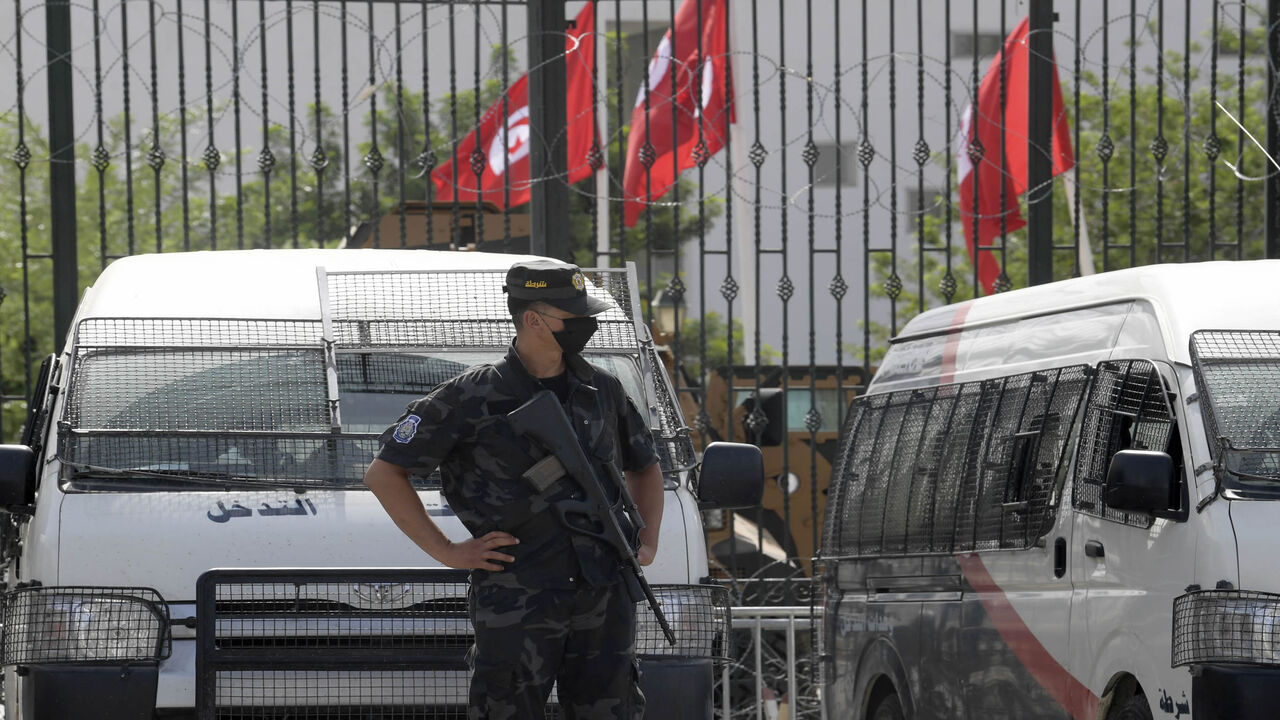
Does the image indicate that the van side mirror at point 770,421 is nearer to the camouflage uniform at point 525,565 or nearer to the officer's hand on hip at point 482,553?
the camouflage uniform at point 525,565

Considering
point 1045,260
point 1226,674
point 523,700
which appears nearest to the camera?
point 523,700

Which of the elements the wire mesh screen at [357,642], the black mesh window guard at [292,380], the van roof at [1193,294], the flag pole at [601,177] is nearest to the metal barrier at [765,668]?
the flag pole at [601,177]

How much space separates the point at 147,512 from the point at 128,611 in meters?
0.42

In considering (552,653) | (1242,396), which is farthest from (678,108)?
(552,653)

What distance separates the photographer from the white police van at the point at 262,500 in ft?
18.2

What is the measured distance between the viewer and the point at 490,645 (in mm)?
4816

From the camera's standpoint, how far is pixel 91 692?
17.7 ft

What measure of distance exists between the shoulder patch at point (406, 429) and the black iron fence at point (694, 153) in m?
3.50

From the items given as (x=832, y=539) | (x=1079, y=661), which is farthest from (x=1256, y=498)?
(x=832, y=539)

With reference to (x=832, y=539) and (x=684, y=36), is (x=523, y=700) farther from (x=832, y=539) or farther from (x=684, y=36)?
(x=684, y=36)

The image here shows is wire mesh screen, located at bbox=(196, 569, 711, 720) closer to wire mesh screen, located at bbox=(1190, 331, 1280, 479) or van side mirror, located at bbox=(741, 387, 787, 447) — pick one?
wire mesh screen, located at bbox=(1190, 331, 1280, 479)

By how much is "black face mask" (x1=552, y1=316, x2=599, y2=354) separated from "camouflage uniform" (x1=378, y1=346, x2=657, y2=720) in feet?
0.20

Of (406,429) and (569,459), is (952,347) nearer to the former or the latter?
(569,459)

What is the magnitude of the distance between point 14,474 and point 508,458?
74.5 inches
